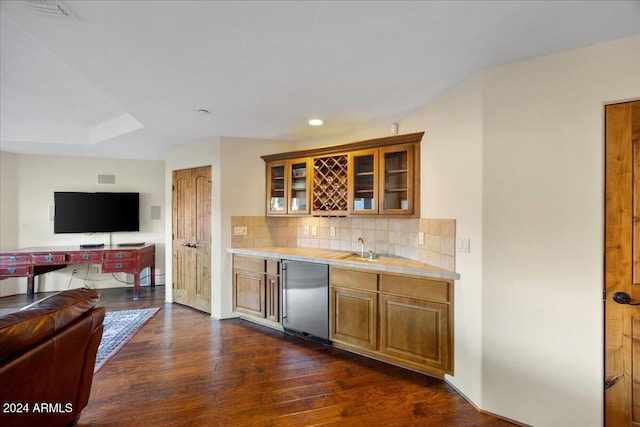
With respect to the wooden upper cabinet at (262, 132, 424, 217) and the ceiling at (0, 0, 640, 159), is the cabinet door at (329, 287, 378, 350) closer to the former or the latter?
the wooden upper cabinet at (262, 132, 424, 217)

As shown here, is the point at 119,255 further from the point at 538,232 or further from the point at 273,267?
the point at 538,232

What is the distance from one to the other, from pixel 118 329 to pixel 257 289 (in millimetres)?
1719

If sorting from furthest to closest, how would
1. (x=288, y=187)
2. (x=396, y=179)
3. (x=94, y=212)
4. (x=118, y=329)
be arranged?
(x=94, y=212) < (x=288, y=187) < (x=118, y=329) < (x=396, y=179)

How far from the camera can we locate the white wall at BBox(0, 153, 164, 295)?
489 cm

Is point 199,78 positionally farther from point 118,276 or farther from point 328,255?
point 118,276

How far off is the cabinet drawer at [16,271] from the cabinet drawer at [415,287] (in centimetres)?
529

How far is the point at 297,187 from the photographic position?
3779 mm

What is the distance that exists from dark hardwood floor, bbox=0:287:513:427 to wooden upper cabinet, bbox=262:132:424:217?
1524 millimetres

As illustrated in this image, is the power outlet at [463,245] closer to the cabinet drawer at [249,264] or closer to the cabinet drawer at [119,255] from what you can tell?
the cabinet drawer at [249,264]

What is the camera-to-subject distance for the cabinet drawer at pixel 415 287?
2.40 metres

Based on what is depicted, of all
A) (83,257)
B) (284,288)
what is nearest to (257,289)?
(284,288)

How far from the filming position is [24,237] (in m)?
4.92

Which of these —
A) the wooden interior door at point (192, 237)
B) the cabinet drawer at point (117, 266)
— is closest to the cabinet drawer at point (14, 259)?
the cabinet drawer at point (117, 266)

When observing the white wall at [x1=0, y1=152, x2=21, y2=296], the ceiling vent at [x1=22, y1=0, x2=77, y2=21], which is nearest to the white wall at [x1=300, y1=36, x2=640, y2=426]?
the ceiling vent at [x1=22, y1=0, x2=77, y2=21]
